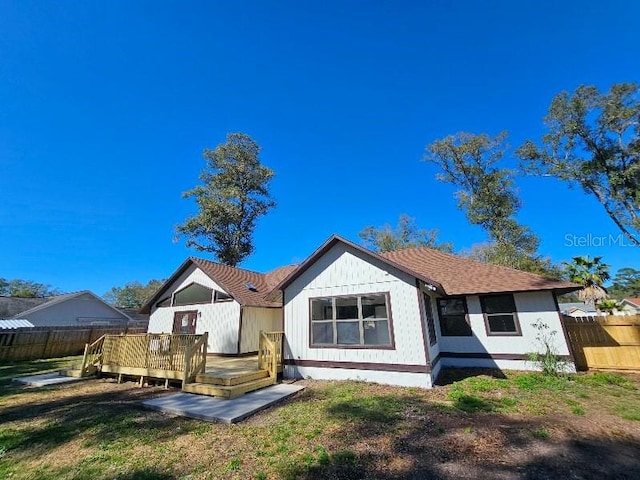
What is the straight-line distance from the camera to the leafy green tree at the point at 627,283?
64062 mm

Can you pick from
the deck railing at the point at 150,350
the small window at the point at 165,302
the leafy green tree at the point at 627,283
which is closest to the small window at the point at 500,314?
the deck railing at the point at 150,350

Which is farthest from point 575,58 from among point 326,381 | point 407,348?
point 326,381

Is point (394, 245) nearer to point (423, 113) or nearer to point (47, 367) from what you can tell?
point (423, 113)

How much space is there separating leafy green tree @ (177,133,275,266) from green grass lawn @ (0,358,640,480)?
18.9m

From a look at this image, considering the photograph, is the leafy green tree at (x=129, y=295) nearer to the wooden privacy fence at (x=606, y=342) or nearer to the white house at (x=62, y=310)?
the white house at (x=62, y=310)

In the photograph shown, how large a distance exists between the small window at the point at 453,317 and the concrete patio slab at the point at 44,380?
588 inches

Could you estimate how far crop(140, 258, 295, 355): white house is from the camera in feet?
47.4

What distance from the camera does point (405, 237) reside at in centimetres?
3328

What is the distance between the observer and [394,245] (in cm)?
3316

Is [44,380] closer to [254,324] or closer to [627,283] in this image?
[254,324]

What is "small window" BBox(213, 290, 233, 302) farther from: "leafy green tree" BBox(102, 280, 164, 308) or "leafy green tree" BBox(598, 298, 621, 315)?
"leafy green tree" BBox(102, 280, 164, 308)

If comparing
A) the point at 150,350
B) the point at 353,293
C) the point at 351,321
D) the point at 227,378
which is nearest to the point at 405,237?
the point at 353,293

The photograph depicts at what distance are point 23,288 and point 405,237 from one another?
2738 inches

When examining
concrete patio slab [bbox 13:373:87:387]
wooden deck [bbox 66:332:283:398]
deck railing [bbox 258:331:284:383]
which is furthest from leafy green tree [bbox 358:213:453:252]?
Result: concrete patio slab [bbox 13:373:87:387]
